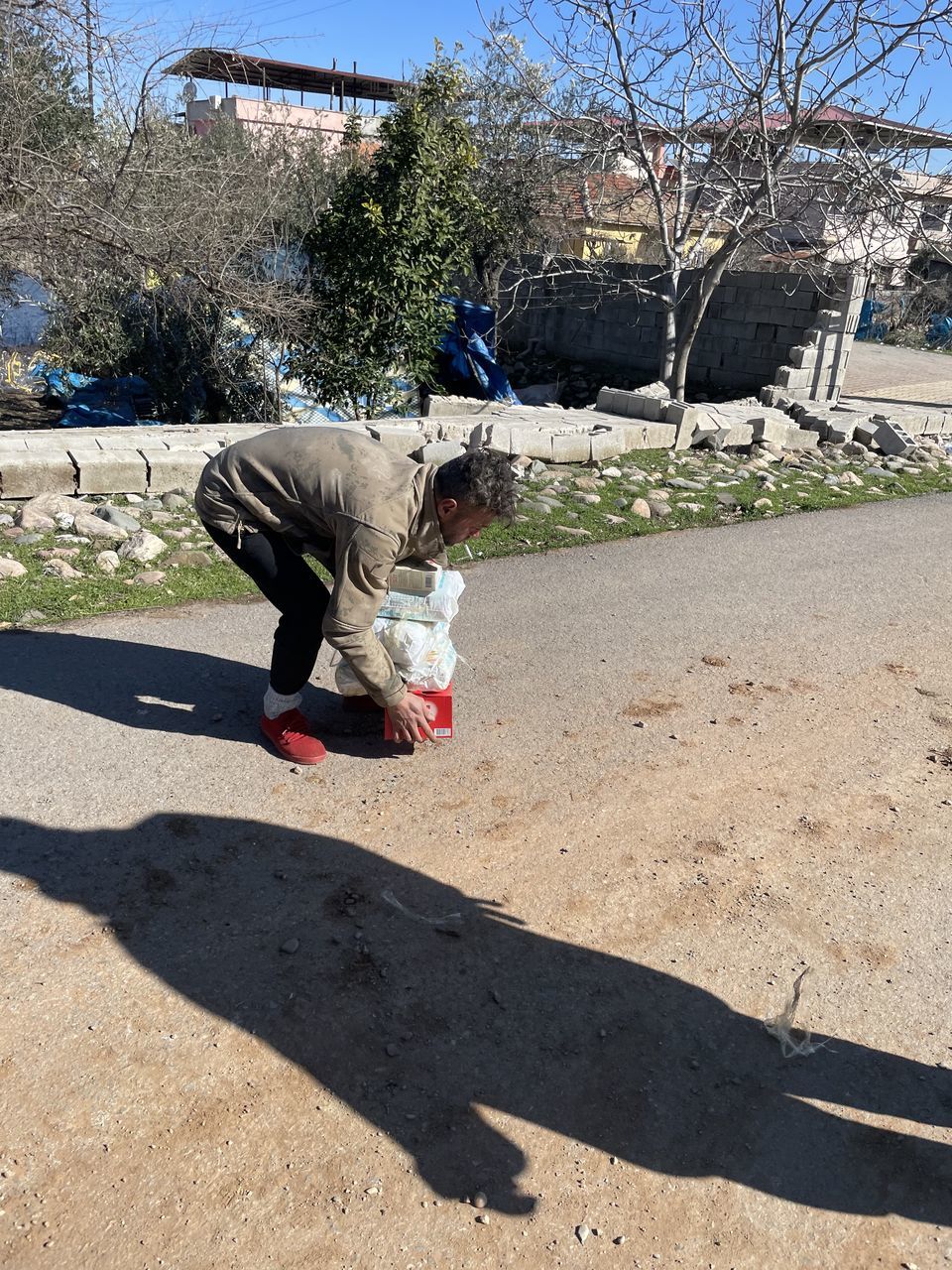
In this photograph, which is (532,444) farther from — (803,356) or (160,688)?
(803,356)

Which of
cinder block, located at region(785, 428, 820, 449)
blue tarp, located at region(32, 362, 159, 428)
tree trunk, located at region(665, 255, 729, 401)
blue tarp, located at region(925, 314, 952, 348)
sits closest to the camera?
cinder block, located at region(785, 428, 820, 449)

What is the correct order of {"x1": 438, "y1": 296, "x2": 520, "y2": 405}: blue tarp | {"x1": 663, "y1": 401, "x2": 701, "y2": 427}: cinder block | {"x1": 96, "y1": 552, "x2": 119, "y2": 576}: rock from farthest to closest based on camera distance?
{"x1": 438, "y1": 296, "x2": 520, "y2": 405}: blue tarp
{"x1": 663, "y1": 401, "x2": 701, "y2": 427}: cinder block
{"x1": 96, "y1": 552, "x2": 119, "y2": 576}: rock

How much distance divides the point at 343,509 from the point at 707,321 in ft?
45.3

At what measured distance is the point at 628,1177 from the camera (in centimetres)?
226

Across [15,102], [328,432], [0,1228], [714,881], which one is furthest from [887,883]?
[15,102]

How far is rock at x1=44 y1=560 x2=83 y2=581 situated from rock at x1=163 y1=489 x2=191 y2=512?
1.29 metres

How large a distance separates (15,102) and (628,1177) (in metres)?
10.0

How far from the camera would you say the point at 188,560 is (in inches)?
239

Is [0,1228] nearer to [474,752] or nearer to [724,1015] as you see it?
[724,1015]

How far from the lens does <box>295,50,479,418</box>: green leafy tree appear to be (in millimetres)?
10797

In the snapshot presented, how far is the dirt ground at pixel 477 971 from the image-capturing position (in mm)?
2154

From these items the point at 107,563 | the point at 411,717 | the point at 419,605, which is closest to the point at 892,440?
the point at 107,563

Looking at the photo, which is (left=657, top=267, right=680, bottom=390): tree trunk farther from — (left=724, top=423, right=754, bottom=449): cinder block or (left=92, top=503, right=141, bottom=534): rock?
(left=92, top=503, right=141, bottom=534): rock

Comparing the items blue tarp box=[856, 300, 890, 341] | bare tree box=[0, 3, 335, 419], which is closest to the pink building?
bare tree box=[0, 3, 335, 419]
